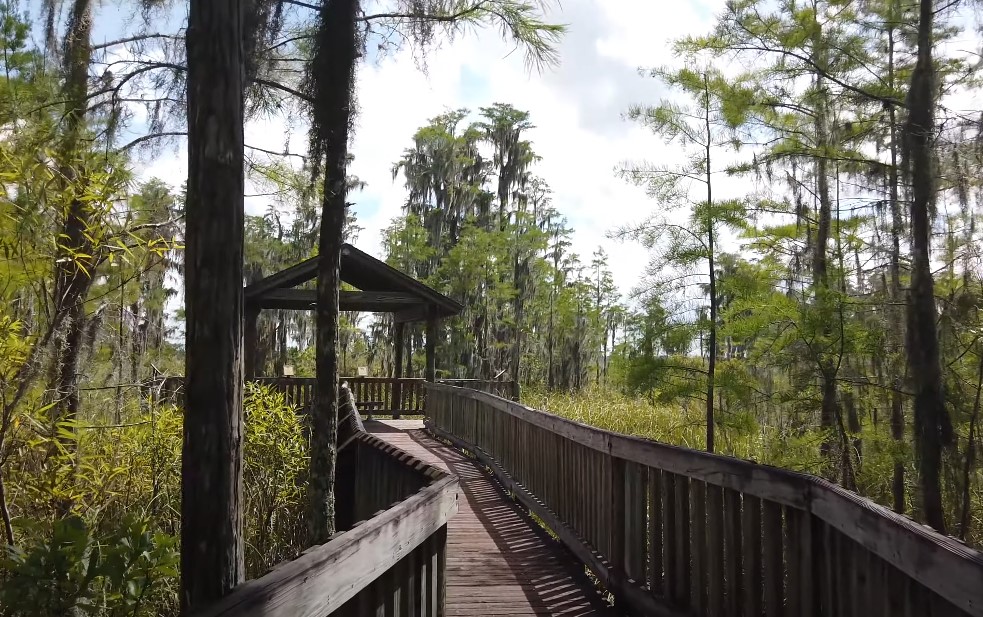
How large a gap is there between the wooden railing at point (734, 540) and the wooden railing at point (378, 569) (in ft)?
4.02

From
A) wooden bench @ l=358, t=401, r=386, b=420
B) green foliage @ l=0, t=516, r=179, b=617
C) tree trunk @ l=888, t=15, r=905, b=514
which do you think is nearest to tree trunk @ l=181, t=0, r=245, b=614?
green foliage @ l=0, t=516, r=179, b=617

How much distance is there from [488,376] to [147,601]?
27.8 m

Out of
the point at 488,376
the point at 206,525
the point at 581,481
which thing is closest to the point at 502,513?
the point at 581,481

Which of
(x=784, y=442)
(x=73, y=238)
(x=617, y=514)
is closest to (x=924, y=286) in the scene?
(x=784, y=442)

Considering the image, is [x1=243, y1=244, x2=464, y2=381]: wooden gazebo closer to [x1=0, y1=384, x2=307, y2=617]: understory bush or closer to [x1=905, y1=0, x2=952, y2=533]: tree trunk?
[x1=0, y1=384, x2=307, y2=617]: understory bush

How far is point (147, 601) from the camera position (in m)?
4.34

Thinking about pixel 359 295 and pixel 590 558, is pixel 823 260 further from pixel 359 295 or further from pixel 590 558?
pixel 359 295

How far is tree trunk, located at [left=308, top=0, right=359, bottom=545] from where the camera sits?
630cm

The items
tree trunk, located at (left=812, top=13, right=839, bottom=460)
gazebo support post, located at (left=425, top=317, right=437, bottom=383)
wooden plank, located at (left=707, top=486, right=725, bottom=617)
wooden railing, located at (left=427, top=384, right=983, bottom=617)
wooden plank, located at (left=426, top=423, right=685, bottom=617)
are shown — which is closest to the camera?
wooden railing, located at (left=427, top=384, right=983, bottom=617)

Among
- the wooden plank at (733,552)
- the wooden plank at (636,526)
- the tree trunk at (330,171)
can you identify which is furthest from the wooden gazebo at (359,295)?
the wooden plank at (733,552)

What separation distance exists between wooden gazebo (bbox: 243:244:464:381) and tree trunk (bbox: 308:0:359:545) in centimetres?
723

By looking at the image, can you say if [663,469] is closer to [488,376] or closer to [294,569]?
[294,569]

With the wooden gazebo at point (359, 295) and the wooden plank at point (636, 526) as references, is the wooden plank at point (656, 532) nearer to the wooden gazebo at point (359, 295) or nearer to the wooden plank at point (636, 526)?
the wooden plank at point (636, 526)

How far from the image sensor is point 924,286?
23.5 feet
